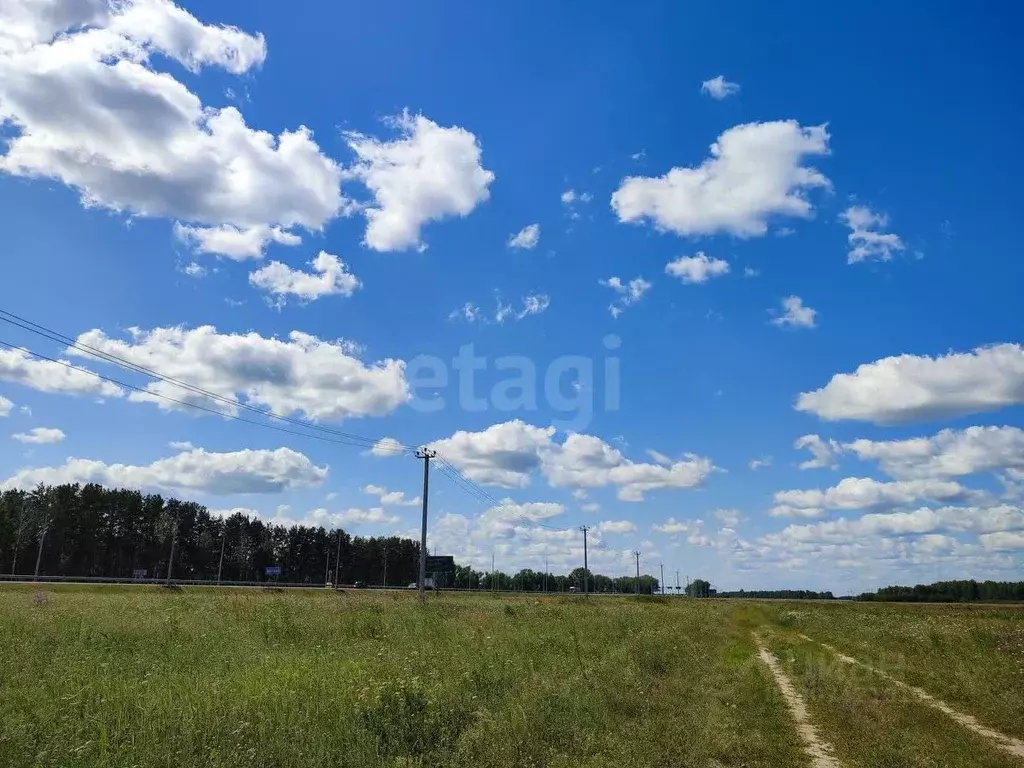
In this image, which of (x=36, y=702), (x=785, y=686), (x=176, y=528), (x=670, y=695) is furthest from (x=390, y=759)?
(x=176, y=528)

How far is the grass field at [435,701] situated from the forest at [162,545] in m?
88.0

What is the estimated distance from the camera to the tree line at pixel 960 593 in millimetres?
153762

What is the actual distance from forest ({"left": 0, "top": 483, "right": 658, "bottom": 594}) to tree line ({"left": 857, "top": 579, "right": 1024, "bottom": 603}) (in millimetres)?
105469

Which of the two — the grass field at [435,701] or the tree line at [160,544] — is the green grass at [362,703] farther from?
the tree line at [160,544]

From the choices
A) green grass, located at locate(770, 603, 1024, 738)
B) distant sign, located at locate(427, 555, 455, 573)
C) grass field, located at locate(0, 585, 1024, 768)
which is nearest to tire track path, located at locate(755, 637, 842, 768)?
grass field, located at locate(0, 585, 1024, 768)

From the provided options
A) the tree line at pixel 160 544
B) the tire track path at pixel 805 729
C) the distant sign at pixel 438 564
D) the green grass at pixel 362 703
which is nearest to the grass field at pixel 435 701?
the green grass at pixel 362 703

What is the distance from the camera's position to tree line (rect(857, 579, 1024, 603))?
504ft

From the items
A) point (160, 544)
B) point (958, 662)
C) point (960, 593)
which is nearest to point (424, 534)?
point (958, 662)

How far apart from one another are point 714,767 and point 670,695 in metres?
4.85

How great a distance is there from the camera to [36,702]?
32.5ft

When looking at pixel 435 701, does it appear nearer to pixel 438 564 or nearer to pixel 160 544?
pixel 438 564

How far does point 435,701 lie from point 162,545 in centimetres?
13572

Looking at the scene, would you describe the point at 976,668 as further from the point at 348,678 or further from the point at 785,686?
the point at 348,678

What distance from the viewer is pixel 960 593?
162 metres
